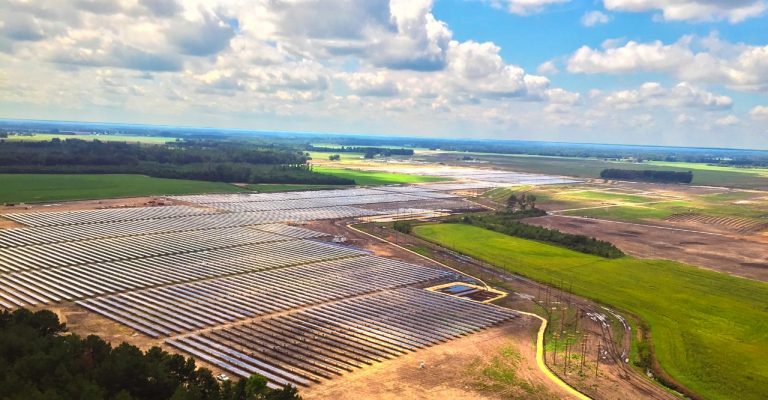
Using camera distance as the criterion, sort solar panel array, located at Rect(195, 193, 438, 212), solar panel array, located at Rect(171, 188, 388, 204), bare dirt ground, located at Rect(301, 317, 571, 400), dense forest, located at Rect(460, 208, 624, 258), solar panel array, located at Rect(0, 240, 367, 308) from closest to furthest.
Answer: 1. bare dirt ground, located at Rect(301, 317, 571, 400)
2. solar panel array, located at Rect(0, 240, 367, 308)
3. dense forest, located at Rect(460, 208, 624, 258)
4. solar panel array, located at Rect(195, 193, 438, 212)
5. solar panel array, located at Rect(171, 188, 388, 204)

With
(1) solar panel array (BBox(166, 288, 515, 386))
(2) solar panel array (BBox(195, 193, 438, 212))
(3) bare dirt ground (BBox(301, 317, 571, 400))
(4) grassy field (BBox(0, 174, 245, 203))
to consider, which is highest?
(4) grassy field (BBox(0, 174, 245, 203))

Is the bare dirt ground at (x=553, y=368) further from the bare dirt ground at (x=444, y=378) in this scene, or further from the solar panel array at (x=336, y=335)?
the solar panel array at (x=336, y=335)

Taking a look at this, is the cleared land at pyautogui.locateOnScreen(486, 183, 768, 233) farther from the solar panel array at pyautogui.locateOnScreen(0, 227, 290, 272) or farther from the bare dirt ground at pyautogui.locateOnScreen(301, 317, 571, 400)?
the bare dirt ground at pyautogui.locateOnScreen(301, 317, 571, 400)

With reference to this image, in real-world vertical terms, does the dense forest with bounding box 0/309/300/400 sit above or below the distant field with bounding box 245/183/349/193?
above

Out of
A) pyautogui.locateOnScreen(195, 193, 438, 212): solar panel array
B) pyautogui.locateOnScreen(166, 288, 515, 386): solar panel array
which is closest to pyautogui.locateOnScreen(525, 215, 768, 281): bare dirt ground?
pyautogui.locateOnScreen(195, 193, 438, 212): solar panel array

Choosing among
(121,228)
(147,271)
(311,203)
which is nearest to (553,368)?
(147,271)

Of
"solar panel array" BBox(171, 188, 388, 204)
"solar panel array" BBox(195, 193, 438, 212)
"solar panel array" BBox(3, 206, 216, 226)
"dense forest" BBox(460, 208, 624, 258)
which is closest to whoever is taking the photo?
"dense forest" BBox(460, 208, 624, 258)
